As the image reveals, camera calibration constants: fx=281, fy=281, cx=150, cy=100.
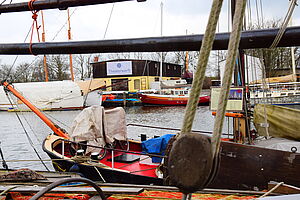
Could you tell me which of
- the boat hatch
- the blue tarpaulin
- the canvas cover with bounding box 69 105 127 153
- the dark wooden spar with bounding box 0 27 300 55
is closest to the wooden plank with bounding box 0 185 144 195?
the dark wooden spar with bounding box 0 27 300 55

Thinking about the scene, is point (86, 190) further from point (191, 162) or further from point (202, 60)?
point (202, 60)

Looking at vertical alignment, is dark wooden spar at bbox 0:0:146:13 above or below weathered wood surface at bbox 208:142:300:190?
above

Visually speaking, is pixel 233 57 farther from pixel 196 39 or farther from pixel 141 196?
pixel 196 39

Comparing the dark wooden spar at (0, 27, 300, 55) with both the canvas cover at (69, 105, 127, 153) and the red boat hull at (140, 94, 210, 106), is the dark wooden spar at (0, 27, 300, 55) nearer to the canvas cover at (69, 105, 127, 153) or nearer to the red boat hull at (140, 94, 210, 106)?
the canvas cover at (69, 105, 127, 153)

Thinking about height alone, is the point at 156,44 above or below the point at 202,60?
Result: above

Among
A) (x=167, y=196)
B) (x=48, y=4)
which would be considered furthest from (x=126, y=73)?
(x=167, y=196)

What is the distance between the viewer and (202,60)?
1.17 meters

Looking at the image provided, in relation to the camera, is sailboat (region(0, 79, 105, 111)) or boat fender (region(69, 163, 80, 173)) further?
sailboat (region(0, 79, 105, 111))

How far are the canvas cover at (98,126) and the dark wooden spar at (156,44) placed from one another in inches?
120

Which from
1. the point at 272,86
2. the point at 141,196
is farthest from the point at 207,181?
the point at 272,86

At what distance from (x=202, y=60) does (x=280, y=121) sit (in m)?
5.13

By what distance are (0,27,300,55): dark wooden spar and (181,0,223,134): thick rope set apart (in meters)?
A: 2.67

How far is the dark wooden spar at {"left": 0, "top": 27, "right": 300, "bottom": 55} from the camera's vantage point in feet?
11.7

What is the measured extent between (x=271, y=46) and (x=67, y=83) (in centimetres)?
3381
